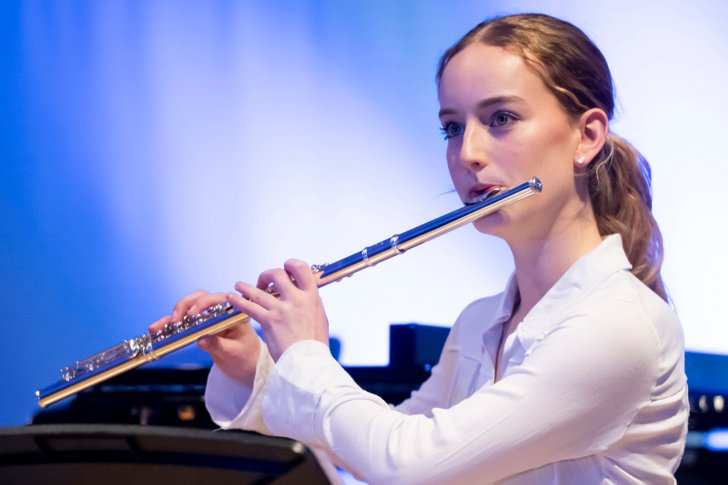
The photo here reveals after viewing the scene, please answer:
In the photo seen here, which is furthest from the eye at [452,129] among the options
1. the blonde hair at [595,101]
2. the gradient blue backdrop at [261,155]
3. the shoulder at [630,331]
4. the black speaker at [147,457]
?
the gradient blue backdrop at [261,155]

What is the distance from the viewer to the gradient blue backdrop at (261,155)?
2240 millimetres

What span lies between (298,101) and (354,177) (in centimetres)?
24

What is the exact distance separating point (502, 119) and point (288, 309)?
416mm

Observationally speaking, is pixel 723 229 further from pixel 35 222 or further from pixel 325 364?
pixel 35 222

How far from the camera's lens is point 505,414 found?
1125 mm

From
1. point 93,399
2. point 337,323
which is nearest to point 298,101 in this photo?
point 337,323

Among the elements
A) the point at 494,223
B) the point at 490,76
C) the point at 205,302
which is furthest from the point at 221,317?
the point at 490,76

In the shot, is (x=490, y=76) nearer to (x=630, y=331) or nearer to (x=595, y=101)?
(x=595, y=101)

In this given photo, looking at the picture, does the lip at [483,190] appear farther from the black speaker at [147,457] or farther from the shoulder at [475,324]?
the black speaker at [147,457]

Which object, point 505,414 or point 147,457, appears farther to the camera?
point 505,414

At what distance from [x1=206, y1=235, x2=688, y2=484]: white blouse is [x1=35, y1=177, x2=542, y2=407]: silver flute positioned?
0.16 meters

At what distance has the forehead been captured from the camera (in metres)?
1.33

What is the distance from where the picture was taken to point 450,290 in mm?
2371

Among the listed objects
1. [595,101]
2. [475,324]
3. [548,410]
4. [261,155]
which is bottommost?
[548,410]
